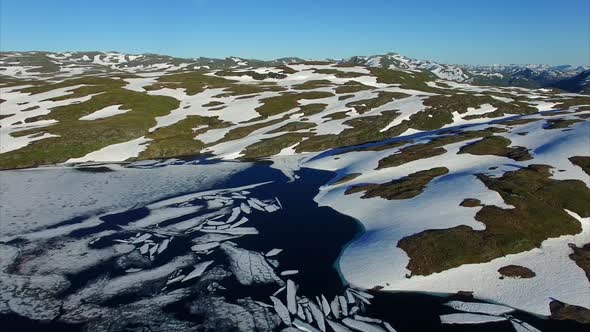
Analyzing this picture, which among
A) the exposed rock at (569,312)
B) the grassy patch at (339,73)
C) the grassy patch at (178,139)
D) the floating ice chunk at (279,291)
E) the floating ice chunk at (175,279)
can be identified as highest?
the grassy patch at (339,73)

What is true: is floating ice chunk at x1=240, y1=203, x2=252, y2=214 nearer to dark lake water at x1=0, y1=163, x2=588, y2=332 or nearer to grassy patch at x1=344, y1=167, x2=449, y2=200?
dark lake water at x1=0, y1=163, x2=588, y2=332

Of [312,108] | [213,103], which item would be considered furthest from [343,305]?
[213,103]

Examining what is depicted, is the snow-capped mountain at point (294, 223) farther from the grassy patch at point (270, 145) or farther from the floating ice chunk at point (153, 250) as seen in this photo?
the grassy patch at point (270, 145)

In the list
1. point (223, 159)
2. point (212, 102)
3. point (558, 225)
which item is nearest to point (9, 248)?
point (223, 159)

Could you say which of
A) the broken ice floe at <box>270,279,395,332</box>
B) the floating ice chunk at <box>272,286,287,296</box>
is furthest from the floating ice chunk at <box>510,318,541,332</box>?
the floating ice chunk at <box>272,286,287,296</box>

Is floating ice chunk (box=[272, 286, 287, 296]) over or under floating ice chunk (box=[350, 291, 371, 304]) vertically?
under

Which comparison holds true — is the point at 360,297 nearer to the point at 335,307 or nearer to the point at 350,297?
the point at 350,297

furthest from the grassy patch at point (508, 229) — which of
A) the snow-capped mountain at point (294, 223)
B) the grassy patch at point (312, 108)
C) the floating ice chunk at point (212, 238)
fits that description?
the grassy patch at point (312, 108)
